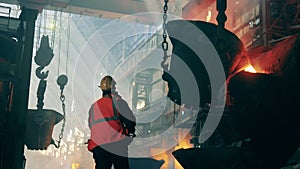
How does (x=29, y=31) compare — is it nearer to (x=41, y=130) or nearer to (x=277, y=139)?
(x=41, y=130)

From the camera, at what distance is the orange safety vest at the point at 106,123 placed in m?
4.65

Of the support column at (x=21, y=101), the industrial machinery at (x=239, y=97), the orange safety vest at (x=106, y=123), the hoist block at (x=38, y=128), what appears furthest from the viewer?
the hoist block at (x=38, y=128)

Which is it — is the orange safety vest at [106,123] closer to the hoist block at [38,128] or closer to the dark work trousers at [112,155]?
the dark work trousers at [112,155]

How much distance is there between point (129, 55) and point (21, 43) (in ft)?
96.5

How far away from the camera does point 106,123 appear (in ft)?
15.3

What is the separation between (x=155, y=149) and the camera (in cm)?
2206

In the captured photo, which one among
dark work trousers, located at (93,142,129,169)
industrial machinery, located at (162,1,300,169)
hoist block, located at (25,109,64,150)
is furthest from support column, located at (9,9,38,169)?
industrial machinery, located at (162,1,300,169)

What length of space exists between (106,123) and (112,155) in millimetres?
446

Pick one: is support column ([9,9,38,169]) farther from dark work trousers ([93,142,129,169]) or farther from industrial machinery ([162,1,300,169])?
industrial machinery ([162,1,300,169])

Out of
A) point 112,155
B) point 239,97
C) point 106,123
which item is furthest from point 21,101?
point 239,97

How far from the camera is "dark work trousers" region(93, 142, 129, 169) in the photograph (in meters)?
4.71

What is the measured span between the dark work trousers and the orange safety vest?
0.08 metres

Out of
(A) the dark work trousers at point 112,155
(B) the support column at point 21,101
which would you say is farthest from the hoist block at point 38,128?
(A) the dark work trousers at point 112,155

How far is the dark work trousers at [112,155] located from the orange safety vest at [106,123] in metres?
0.08
